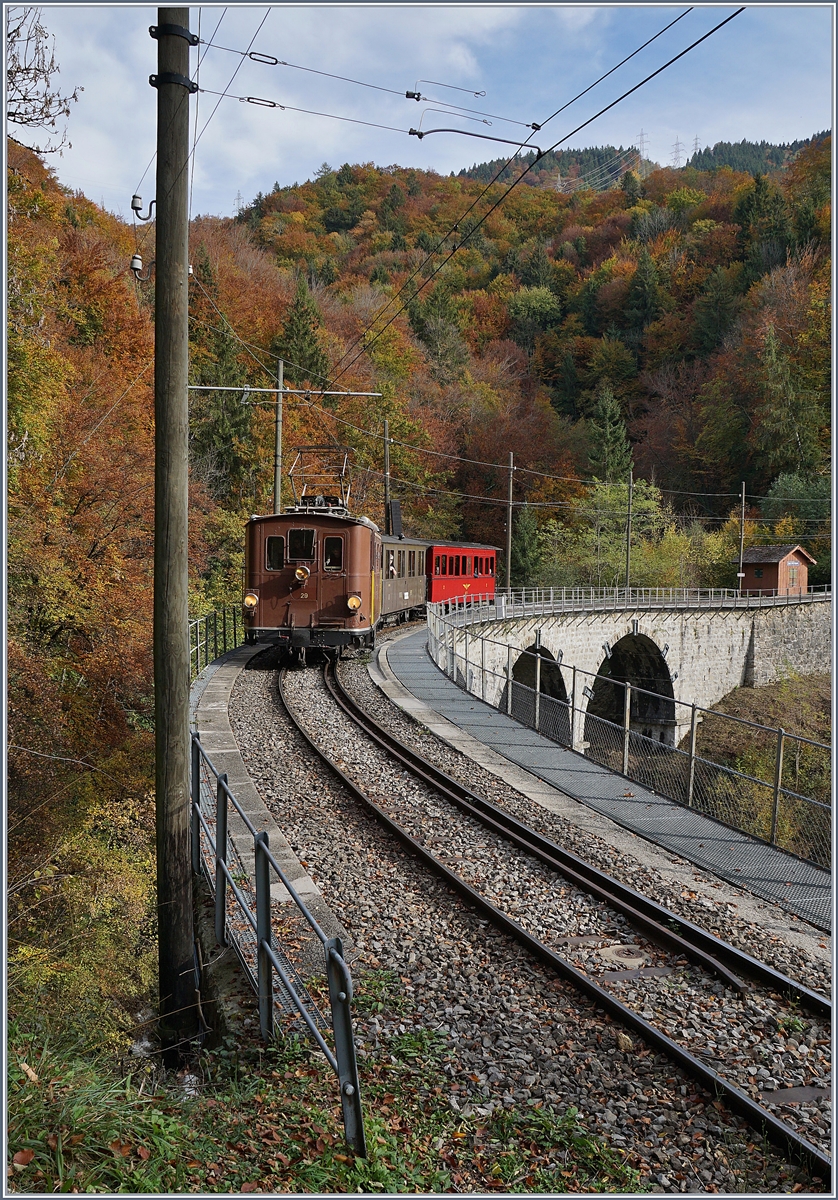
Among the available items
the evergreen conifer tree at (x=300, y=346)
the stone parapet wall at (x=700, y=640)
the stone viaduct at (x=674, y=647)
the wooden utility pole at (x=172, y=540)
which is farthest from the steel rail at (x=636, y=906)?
the evergreen conifer tree at (x=300, y=346)

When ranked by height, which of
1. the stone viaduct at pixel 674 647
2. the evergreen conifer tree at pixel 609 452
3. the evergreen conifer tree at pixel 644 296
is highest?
the evergreen conifer tree at pixel 644 296

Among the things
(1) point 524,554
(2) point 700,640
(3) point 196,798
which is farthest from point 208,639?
(1) point 524,554

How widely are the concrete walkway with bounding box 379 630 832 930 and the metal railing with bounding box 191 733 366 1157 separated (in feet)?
14.4

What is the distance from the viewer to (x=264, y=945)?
505cm

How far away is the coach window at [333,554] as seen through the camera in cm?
1788

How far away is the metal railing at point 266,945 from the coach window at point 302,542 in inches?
369

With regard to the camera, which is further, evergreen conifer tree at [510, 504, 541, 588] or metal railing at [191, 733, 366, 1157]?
evergreen conifer tree at [510, 504, 541, 588]

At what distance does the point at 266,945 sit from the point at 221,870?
4.54 feet

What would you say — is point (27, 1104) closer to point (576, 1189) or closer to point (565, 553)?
point (576, 1189)

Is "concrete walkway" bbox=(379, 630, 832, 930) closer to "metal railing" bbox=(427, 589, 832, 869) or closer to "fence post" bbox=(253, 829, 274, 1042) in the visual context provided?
"metal railing" bbox=(427, 589, 832, 869)

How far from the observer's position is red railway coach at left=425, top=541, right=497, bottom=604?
33.8 m

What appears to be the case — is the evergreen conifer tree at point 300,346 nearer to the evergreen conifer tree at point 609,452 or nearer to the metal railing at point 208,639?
the metal railing at point 208,639

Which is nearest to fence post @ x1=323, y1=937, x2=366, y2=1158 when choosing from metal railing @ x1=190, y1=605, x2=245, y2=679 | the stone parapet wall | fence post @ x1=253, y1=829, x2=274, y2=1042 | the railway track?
fence post @ x1=253, y1=829, x2=274, y2=1042

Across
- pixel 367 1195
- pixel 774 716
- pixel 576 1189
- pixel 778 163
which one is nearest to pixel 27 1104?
pixel 367 1195
